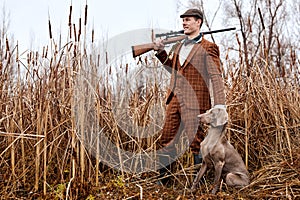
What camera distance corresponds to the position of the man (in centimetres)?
285

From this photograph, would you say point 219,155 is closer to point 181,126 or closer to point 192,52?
point 181,126

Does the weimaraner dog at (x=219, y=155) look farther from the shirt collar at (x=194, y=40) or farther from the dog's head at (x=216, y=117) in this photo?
the shirt collar at (x=194, y=40)

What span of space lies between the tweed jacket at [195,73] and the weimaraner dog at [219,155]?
0.33 meters

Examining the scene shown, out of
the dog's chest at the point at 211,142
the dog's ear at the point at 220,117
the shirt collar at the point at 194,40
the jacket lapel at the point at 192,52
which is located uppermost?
the shirt collar at the point at 194,40

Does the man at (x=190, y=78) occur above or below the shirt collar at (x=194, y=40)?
below

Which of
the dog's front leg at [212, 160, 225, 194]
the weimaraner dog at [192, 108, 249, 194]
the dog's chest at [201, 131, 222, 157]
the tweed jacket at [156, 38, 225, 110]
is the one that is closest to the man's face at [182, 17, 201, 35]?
the tweed jacket at [156, 38, 225, 110]

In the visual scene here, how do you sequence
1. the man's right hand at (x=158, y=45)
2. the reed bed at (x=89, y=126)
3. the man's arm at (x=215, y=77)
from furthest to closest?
the man's right hand at (x=158, y=45), the man's arm at (x=215, y=77), the reed bed at (x=89, y=126)

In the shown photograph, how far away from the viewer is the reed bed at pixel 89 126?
2342 millimetres

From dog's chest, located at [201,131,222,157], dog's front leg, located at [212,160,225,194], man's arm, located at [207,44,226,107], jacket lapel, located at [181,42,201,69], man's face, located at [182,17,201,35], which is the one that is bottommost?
dog's front leg, located at [212,160,225,194]

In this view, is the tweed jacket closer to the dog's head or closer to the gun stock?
the gun stock

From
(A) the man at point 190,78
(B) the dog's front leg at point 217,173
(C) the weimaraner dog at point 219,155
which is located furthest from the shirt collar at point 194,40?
(B) the dog's front leg at point 217,173

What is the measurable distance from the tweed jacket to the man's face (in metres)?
0.10

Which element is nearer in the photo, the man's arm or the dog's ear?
the dog's ear

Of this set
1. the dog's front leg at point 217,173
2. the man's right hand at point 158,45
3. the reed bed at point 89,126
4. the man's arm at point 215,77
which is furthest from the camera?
the man's right hand at point 158,45
